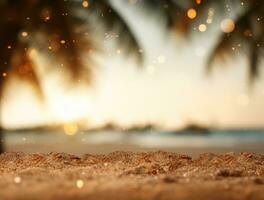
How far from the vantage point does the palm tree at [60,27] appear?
9.18 m

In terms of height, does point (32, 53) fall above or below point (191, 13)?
below

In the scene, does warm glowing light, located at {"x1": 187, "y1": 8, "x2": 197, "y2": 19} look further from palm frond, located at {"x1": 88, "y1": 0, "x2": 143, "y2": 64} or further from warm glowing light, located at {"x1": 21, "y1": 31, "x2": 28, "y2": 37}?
warm glowing light, located at {"x1": 21, "y1": 31, "x2": 28, "y2": 37}

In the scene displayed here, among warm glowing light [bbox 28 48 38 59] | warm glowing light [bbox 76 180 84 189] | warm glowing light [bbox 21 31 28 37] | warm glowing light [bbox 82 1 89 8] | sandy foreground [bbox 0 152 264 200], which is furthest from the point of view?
warm glowing light [bbox 28 48 38 59]

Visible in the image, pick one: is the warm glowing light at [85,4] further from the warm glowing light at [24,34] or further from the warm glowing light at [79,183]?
the warm glowing light at [79,183]

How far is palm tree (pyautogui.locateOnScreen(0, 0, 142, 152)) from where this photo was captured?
9180mm

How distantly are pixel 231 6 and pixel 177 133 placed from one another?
1034 cm

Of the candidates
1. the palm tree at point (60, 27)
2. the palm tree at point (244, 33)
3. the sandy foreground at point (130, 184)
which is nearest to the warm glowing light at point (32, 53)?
the palm tree at point (60, 27)

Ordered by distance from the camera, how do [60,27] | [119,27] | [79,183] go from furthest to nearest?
[60,27] < [119,27] < [79,183]

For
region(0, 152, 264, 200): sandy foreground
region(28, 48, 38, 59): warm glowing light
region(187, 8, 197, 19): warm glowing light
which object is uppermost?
region(187, 8, 197, 19): warm glowing light

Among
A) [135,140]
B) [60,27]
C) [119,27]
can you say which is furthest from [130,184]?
[135,140]

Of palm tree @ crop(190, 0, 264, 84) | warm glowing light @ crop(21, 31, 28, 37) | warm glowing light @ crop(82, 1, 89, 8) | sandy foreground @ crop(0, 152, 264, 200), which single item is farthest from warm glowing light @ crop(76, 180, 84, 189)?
palm tree @ crop(190, 0, 264, 84)

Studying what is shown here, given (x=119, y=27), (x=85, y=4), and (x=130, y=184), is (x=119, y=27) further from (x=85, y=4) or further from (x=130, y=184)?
(x=130, y=184)

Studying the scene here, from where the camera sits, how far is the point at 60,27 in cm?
925

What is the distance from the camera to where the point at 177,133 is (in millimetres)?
19938
